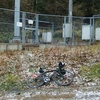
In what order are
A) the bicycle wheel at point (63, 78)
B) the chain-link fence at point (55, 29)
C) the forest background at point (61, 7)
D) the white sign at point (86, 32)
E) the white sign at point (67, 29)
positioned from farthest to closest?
the forest background at point (61, 7) → the white sign at point (86, 32) → the white sign at point (67, 29) → the chain-link fence at point (55, 29) → the bicycle wheel at point (63, 78)

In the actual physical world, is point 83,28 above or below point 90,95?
above

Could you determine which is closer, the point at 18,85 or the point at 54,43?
the point at 18,85

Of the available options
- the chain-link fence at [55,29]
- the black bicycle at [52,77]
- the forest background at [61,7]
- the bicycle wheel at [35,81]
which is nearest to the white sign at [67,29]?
the chain-link fence at [55,29]

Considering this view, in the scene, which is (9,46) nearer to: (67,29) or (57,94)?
(67,29)

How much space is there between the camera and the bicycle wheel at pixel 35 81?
33.1ft

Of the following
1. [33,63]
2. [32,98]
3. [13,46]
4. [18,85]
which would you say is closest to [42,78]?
[18,85]

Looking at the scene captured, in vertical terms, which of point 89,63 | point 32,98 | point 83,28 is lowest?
point 32,98

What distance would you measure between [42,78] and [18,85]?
2.96ft

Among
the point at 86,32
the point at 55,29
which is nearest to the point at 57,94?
the point at 86,32

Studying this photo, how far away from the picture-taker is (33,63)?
12523mm

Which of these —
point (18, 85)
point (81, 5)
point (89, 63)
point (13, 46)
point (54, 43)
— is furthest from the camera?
point (81, 5)

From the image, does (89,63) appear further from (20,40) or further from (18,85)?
(20,40)

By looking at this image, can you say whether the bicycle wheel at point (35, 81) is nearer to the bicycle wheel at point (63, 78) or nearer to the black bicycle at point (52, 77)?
the black bicycle at point (52, 77)

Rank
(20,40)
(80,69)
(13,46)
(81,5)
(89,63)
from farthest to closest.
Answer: (81,5) < (20,40) < (13,46) < (89,63) < (80,69)
